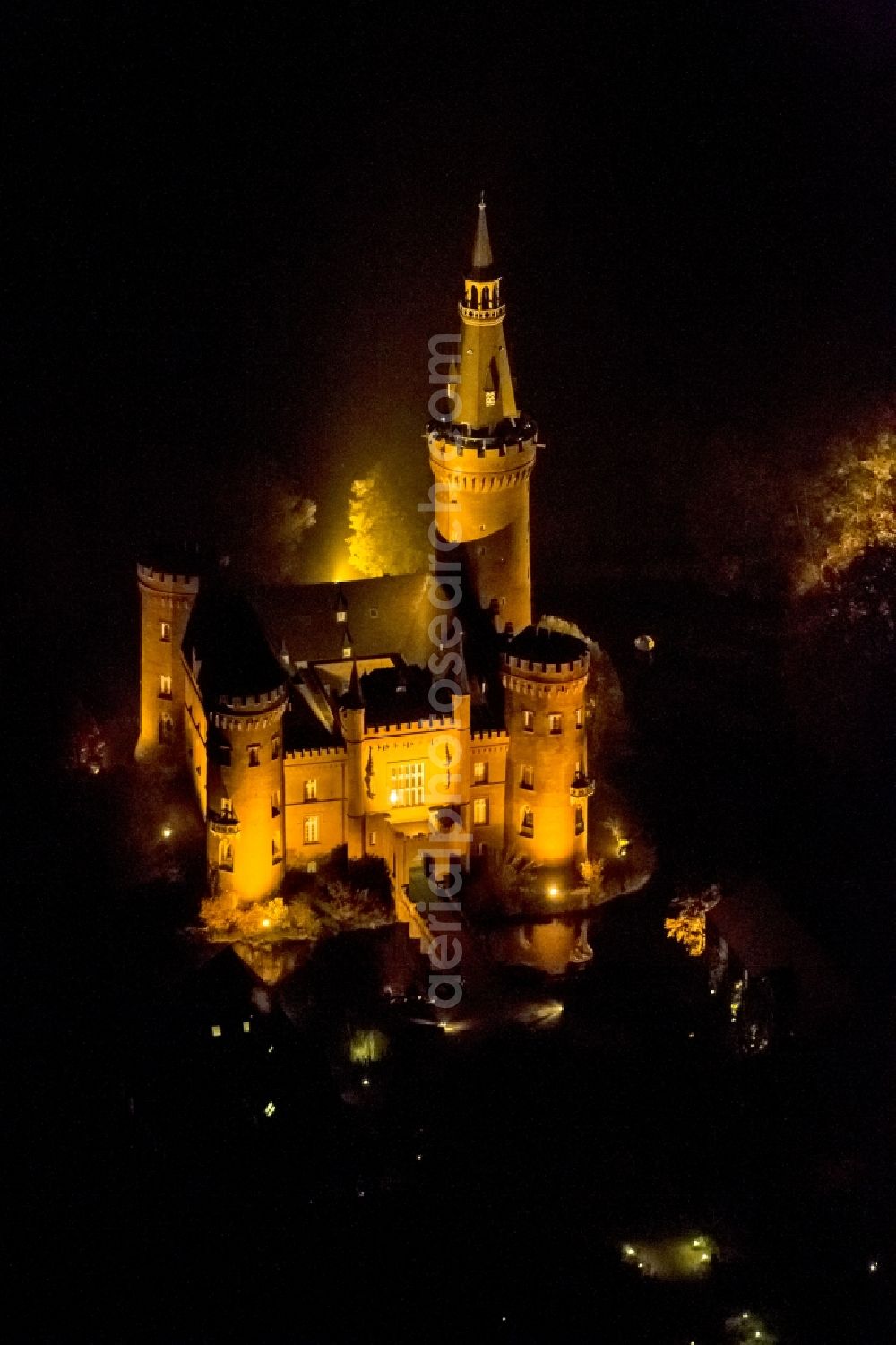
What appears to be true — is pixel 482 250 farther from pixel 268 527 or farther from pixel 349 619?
pixel 268 527

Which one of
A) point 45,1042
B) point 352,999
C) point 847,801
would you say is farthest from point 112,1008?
point 847,801

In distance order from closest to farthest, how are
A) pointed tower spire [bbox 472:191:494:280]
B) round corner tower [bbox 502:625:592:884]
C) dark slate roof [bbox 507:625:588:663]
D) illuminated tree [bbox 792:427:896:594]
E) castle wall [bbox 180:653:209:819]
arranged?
dark slate roof [bbox 507:625:588:663]
round corner tower [bbox 502:625:592:884]
castle wall [bbox 180:653:209:819]
pointed tower spire [bbox 472:191:494:280]
illuminated tree [bbox 792:427:896:594]

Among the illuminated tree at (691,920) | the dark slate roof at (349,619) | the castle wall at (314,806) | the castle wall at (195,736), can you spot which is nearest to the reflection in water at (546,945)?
the illuminated tree at (691,920)

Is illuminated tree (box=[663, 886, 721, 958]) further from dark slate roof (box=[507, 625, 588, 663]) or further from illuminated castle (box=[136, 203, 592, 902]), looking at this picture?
dark slate roof (box=[507, 625, 588, 663])

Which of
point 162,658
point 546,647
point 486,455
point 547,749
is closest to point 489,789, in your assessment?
point 547,749

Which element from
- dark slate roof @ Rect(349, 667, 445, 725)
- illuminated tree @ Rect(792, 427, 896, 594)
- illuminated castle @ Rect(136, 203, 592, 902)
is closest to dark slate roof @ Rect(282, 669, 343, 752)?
illuminated castle @ Rect(136, 203, 592, 902)

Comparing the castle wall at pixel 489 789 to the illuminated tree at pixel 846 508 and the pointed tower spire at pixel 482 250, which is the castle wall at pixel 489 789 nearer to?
the pointed tower spire at pixel 482 250
